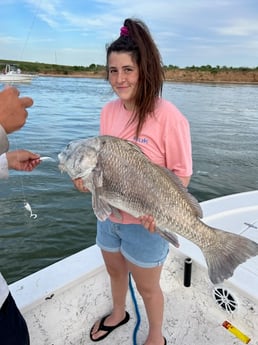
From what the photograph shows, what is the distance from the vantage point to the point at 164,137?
6.32ft

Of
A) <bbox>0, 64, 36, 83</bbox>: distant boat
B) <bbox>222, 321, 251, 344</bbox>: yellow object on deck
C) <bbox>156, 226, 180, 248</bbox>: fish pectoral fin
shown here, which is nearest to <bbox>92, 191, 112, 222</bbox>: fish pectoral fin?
<bbox>156, 226, 180, 248</bbox>: fish pectoral fin

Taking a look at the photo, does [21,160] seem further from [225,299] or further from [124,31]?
[225,299]

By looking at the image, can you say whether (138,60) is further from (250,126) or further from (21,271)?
(250,126)

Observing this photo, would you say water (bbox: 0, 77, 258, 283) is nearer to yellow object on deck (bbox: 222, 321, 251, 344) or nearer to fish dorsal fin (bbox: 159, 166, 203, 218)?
fish dorsal fin (bbox: 159, 166, 203, 218)

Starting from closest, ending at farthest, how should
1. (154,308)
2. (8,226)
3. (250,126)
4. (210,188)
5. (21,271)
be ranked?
(154,308), (21,271), (8,226), (210,188), (250,126)

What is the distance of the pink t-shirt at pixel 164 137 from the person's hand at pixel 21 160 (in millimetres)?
566

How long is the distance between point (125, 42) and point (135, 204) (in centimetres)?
94

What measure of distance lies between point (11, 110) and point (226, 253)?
1.36 metres

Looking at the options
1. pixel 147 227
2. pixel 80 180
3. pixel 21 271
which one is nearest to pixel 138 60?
pixel 80 180

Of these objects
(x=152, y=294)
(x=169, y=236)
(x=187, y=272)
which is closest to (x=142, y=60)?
(x=169, y=236)

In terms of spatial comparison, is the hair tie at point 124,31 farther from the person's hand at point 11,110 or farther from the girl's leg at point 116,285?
the girl's leg at point 116,285

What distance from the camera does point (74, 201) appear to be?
23.0 ft

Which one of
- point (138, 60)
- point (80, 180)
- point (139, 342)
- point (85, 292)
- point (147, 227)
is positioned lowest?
point (139, 342)

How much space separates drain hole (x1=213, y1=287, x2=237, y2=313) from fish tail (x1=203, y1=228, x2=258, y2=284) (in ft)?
2.82
